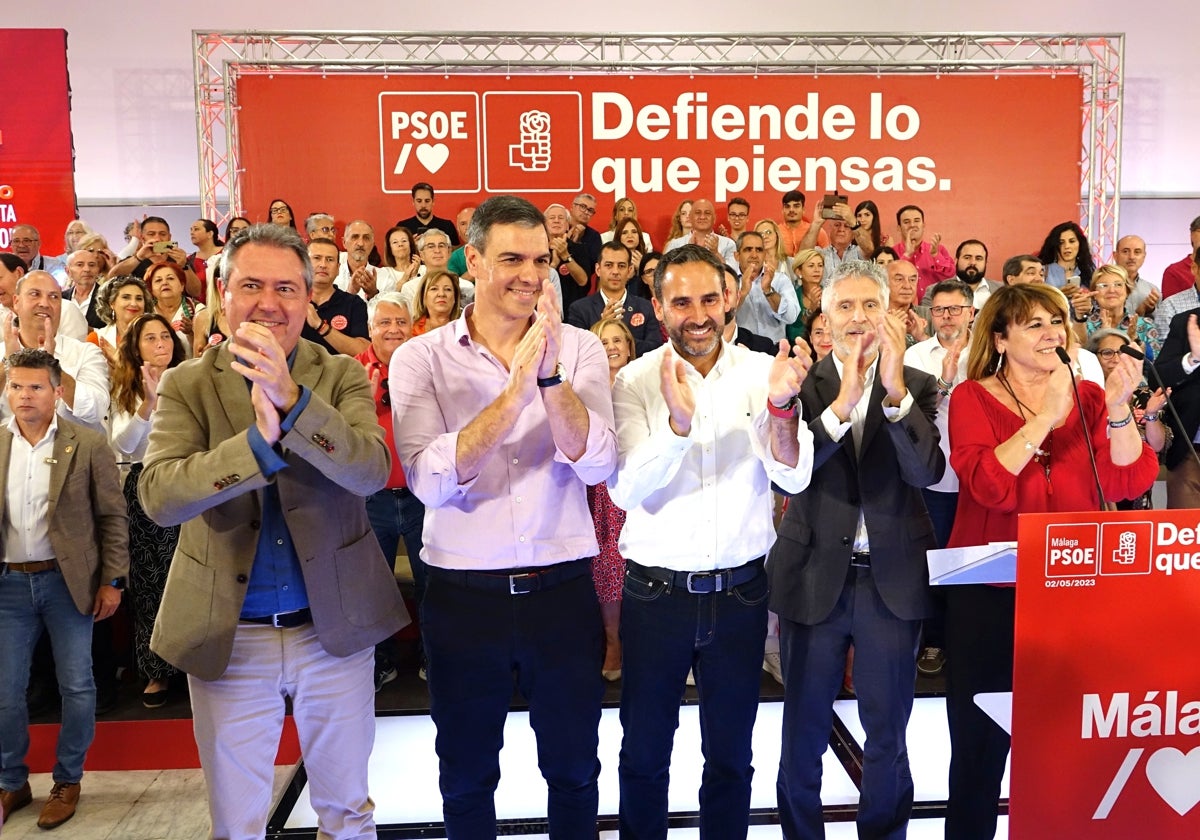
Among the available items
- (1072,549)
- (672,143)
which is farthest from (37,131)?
(1072,549)

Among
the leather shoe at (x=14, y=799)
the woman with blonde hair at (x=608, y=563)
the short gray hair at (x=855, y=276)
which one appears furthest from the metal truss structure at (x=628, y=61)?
the short gray hair at (x=855, y=276)

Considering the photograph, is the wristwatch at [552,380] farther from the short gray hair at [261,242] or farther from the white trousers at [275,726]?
the white trousers at [275,726]

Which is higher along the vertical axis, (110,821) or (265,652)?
(265,652)

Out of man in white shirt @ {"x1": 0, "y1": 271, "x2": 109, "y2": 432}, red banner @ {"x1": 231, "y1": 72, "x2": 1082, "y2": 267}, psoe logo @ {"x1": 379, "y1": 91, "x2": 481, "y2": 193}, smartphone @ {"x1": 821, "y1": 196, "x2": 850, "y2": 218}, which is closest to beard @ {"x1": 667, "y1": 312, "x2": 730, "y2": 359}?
man in white shirt @ {"x1": 0, "y1": 271, "x2": 109, "y2": 432}

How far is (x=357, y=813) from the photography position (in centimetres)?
228

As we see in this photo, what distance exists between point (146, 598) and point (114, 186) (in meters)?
6.84

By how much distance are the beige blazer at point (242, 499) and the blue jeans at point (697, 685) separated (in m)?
0.69

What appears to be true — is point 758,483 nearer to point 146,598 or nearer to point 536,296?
point 536,296

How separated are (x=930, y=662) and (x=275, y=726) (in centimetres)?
314

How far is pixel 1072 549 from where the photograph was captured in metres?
1.64

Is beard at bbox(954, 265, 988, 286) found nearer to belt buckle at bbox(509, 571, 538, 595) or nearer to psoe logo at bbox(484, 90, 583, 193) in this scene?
psoe logo at bbox(484, 90, 583, 193)

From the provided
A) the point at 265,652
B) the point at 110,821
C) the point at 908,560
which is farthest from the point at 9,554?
the point at 908,560

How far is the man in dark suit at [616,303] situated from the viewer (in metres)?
5.63

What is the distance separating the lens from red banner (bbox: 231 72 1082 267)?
27.3 feet
